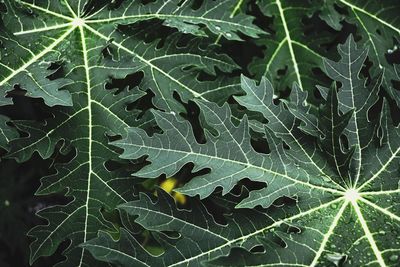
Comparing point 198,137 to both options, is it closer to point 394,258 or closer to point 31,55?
point 31,55

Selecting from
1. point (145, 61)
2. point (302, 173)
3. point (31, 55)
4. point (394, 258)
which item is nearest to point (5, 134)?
point (31, 55)

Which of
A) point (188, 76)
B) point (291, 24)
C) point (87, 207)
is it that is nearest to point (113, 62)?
point (188, 76)

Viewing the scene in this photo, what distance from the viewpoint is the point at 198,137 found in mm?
2232

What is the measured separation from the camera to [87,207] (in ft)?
5.98

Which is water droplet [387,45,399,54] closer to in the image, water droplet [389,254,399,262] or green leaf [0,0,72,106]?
water droplet [389,254,399,262]

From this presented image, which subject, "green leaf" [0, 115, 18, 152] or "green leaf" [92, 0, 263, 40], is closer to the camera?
"green leaf" [0, 115, 18, 152]

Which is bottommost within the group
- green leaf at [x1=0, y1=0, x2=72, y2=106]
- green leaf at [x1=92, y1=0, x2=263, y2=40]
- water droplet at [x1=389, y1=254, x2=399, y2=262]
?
water droplet at [x1=389, y1=254, x2=399, y2=262]

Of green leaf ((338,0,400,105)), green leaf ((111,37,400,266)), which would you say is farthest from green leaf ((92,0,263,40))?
green leaf ((338,0,400,105))

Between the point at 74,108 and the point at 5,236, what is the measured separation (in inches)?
45.0

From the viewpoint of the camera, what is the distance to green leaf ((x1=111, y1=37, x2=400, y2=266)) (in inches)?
65.1

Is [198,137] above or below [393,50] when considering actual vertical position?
below

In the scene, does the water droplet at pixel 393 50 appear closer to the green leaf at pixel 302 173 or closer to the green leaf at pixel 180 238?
the green leaf at pixel 302 173

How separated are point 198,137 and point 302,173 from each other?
1.82 feet

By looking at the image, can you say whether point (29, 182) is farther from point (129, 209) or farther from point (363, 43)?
point (363, 43)
